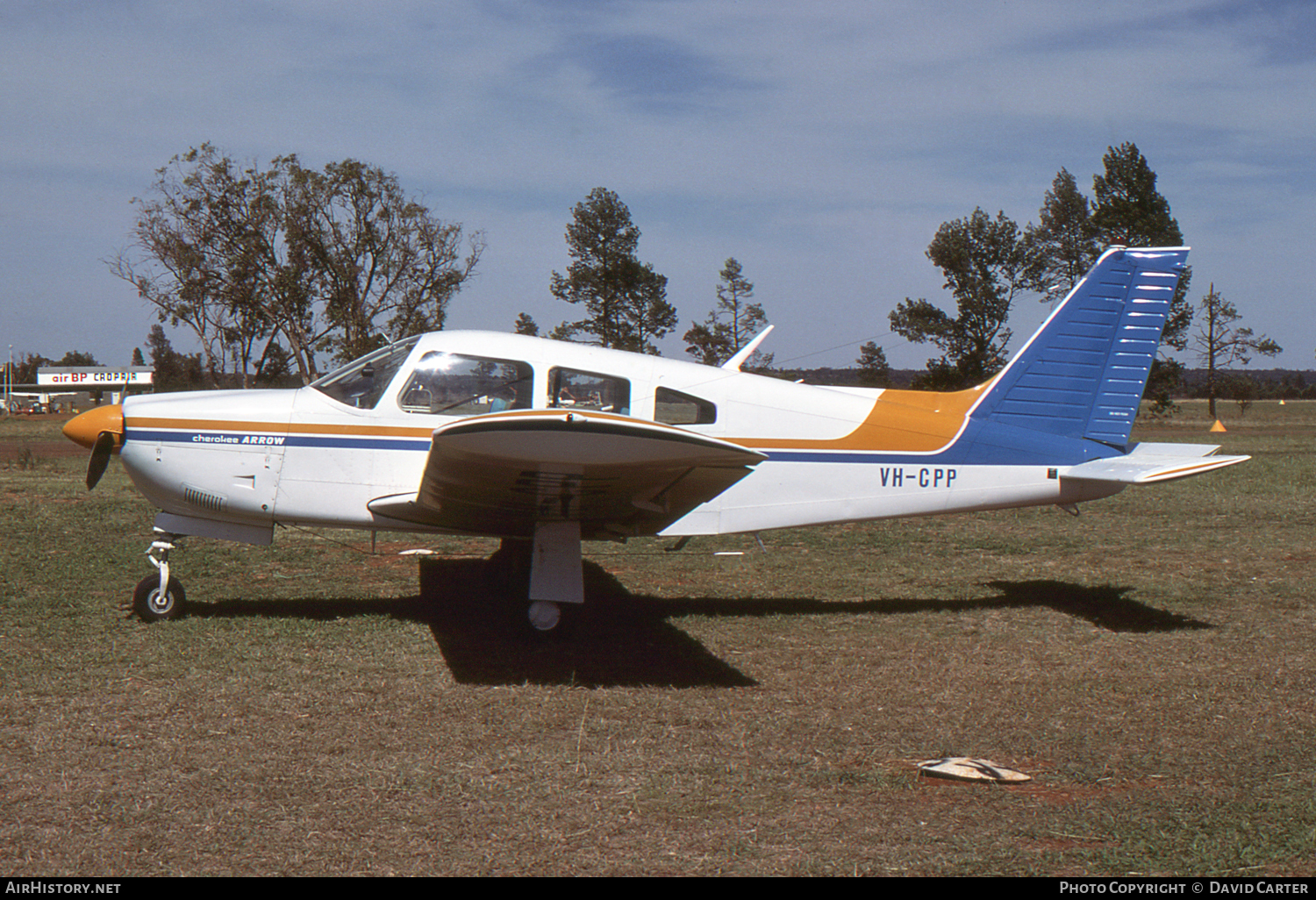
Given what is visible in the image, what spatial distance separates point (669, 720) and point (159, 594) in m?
4.27

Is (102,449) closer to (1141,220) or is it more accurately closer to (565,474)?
(565,474)

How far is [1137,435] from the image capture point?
1529 inches

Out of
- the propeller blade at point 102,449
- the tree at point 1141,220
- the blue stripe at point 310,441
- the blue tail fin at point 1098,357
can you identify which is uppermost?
the tree at point 1141,220

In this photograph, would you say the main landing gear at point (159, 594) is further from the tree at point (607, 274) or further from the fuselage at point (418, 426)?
the tree at point (607, 274)

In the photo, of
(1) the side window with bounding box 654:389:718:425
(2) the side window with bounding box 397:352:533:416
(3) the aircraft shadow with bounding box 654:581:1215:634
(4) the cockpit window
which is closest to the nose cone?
(4) the cockpit window

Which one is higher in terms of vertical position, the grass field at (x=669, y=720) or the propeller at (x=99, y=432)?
the propeller at (x=99, y=432)

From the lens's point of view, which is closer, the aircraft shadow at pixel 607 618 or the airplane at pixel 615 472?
the aircraft shadow at pixel 607 618

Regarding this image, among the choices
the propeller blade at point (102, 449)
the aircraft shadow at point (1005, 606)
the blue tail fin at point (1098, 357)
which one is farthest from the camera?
the blue tail fin at point (1098, 357)

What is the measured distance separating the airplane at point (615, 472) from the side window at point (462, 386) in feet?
Answer: 0.04

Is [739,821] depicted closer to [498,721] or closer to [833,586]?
[498,721]

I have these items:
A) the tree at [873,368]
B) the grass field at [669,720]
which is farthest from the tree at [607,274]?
the grass field at [669,720]

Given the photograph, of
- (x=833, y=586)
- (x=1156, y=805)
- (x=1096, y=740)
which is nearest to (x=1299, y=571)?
(x=833, y=586)

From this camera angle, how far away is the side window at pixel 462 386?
277 inches

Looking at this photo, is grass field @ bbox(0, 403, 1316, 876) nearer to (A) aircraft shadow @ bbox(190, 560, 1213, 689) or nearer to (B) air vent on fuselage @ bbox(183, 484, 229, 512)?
(A) aircraft shadow @ bbox(190, 560, 1213, 689)
